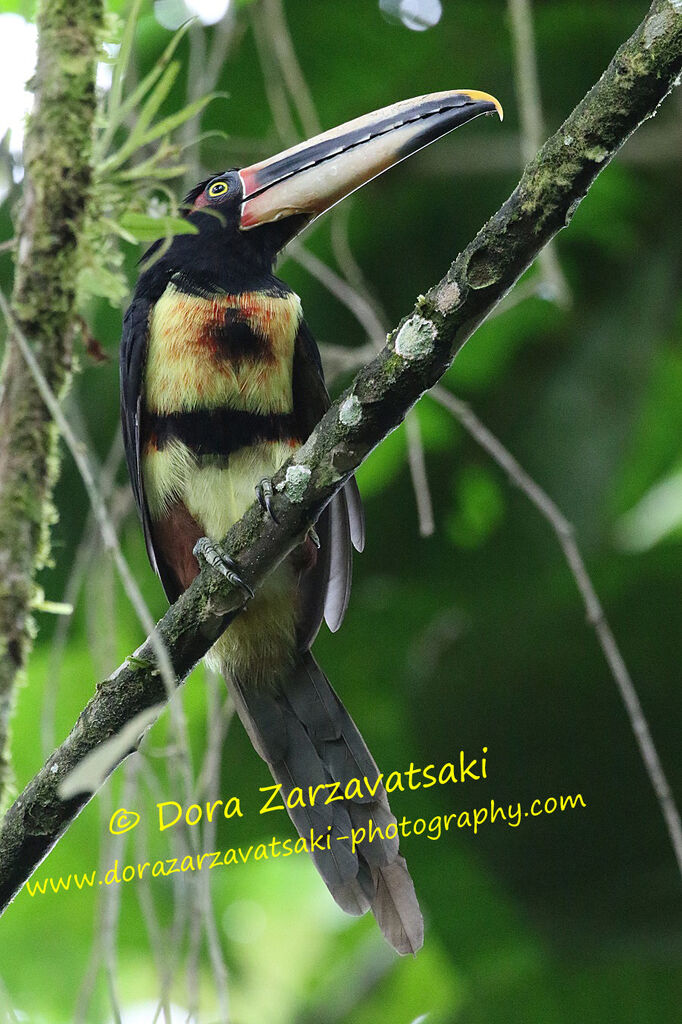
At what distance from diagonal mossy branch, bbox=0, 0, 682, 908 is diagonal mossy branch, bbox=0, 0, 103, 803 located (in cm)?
19

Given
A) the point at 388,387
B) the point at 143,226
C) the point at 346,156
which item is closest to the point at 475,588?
the point at 346,156

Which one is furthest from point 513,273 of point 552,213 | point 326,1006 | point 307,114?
point 326,1006

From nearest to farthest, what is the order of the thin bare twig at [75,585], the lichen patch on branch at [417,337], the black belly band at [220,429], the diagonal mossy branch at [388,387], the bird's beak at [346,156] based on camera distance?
1. the diagonal mossy branch at [388,387]
2. the lichen patch on branch at [417,337]
3. the bird's beak at [346,156]
4. the thin bare twig at [75,585]
5. the black belly band at [220,429]

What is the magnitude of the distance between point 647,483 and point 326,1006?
2083 millimetres

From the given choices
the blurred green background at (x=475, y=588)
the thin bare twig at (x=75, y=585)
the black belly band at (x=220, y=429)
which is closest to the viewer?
the thin bare twig at (x=75, y=585)

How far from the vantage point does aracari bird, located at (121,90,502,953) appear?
8.46 feet

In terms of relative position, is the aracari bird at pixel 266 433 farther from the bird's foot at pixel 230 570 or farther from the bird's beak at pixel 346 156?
the bird's foot at pixel 230 570

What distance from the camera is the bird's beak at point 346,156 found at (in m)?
2.44

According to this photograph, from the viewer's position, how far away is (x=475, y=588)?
146 inches

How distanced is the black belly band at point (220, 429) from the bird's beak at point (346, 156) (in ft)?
1.68

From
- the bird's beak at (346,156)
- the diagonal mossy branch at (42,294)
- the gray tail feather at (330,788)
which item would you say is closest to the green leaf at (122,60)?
the diagonal mossy branch at (42,294)

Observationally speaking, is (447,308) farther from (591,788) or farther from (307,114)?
(591,788)

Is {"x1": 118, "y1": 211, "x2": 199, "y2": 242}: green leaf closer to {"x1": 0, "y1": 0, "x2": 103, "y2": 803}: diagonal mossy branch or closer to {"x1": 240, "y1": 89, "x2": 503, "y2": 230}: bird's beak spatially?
{"x1": 0, "y1": 0, "x2": 103, "y2": 803}: diagonal mossy branch

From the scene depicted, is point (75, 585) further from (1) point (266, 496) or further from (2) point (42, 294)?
(1) point (266, 496)
